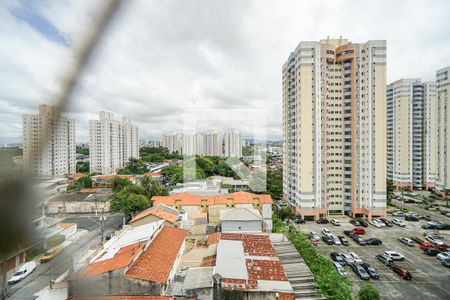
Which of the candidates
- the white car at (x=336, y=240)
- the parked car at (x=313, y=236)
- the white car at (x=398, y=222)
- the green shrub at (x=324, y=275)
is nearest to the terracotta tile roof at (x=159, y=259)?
the green shrub at (x=324, y=275)

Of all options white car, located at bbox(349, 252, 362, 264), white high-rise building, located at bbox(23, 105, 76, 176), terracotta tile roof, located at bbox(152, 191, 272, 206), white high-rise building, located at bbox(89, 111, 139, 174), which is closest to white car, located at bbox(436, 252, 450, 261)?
white car, located at bbox(349, 252, 362, 264)

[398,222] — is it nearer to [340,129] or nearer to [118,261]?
[340,129]

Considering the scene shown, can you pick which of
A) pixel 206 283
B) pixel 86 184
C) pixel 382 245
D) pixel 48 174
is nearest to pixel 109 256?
pixel 206 283

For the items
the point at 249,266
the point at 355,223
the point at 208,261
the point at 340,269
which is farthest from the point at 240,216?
the point at 355,223

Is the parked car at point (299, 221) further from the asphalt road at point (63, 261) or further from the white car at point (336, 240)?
the asphalt road at point (63, 261)

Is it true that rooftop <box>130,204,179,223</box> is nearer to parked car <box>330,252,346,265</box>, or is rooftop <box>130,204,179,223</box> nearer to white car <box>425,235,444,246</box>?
parked car <box>330,252,346,265</box>

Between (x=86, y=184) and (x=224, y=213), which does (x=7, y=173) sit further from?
(x=86, y=184)

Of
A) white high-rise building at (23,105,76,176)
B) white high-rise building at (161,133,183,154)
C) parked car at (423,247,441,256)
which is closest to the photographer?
white high-rise building at (23,105,76,176)
